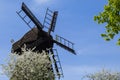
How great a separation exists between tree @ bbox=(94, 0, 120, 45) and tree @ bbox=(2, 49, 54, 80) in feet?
47.6

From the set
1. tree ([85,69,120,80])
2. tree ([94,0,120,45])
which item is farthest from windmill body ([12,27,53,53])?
tree ([94,0,120,45])

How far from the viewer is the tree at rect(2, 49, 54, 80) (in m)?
48.2

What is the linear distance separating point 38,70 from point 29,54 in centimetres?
306

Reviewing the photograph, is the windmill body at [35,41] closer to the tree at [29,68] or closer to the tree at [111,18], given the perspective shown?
the tree at [29,68]

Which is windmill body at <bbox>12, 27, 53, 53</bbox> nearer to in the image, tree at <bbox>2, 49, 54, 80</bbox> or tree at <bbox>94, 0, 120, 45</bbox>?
tree at <bbox>2, 49, 54, 80</bbox>

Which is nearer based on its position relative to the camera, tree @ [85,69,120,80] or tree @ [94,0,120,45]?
tree @ [94,0,120,45]

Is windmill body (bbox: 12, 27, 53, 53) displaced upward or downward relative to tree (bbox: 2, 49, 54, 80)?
upward

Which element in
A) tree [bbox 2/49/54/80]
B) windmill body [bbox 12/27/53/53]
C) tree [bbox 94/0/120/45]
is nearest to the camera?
tree [bbox 94/0/120/45]

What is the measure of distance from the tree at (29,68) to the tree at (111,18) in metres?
14.5

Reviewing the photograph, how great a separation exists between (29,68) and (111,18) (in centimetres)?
1684

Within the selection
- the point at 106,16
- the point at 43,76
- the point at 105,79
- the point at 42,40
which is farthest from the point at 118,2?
the point at 42,40

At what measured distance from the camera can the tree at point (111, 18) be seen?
111 ft

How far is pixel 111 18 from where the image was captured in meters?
33.9

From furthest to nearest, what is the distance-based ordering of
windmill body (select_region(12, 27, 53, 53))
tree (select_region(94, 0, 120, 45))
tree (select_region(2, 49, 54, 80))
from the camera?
windmill body (select_region(12, 27, 53, 53)) < tree (select_region(2, 49, 54, 80)) < tree (select_region(94, 0, 120, 45))
